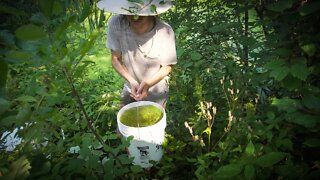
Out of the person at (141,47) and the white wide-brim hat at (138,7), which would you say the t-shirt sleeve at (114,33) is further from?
the white wide-brim hat at (138,7)

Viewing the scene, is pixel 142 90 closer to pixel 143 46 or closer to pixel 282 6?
pixel 143 46

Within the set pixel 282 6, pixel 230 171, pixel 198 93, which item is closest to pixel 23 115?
pixel 230 171

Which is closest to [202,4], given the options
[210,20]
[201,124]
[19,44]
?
[210,20]

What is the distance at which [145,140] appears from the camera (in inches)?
105

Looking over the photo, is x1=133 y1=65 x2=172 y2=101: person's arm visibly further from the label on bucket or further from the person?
the label on bucket

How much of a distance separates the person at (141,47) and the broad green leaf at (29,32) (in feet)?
7.30

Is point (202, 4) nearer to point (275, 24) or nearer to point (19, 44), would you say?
point (275, 24)

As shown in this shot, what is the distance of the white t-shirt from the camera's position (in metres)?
3.14

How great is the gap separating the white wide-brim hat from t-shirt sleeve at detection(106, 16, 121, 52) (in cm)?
21

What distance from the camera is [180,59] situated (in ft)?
12.1

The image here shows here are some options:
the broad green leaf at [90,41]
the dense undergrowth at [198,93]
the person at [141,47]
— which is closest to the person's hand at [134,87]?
the person at [141,47]

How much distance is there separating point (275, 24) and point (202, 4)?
2136mm

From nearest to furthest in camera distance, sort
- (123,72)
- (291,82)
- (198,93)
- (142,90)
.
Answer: (291,82), (198,93), (142,90), (123,72)

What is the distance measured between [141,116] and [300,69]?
1.72m
